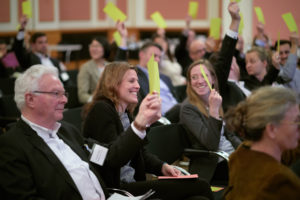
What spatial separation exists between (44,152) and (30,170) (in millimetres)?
111

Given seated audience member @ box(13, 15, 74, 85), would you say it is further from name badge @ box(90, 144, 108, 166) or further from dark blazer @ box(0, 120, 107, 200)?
dark blazer @ box(0, 120, 107, 200)

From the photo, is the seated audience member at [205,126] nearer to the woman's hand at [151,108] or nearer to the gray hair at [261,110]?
the woman's hand at [151,108]

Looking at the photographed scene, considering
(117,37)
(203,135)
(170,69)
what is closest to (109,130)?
(203,135)

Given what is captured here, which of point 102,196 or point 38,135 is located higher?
point 38,135

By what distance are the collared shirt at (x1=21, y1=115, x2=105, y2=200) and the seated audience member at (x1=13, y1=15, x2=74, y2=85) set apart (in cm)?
341

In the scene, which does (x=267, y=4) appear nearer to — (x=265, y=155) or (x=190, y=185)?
(x=190, y=185)

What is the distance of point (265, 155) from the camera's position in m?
1.79

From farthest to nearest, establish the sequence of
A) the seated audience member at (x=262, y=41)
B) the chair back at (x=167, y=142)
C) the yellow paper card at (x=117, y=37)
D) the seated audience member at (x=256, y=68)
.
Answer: the seated audience member at (x=262, y=41), the yellow paper card at (x=117, y=37), the seated audience member at (x=256, y=68), the chair back at (x=167, y=142)

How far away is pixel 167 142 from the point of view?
127 inches

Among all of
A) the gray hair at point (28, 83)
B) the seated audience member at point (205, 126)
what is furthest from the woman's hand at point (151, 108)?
the seated audience member at point (205, 126)

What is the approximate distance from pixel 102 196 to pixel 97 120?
1.77 ft

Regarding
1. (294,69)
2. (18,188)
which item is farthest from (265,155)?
(294,69)

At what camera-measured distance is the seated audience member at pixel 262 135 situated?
1.75m

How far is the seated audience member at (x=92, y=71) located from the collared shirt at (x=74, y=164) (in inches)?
99.7
